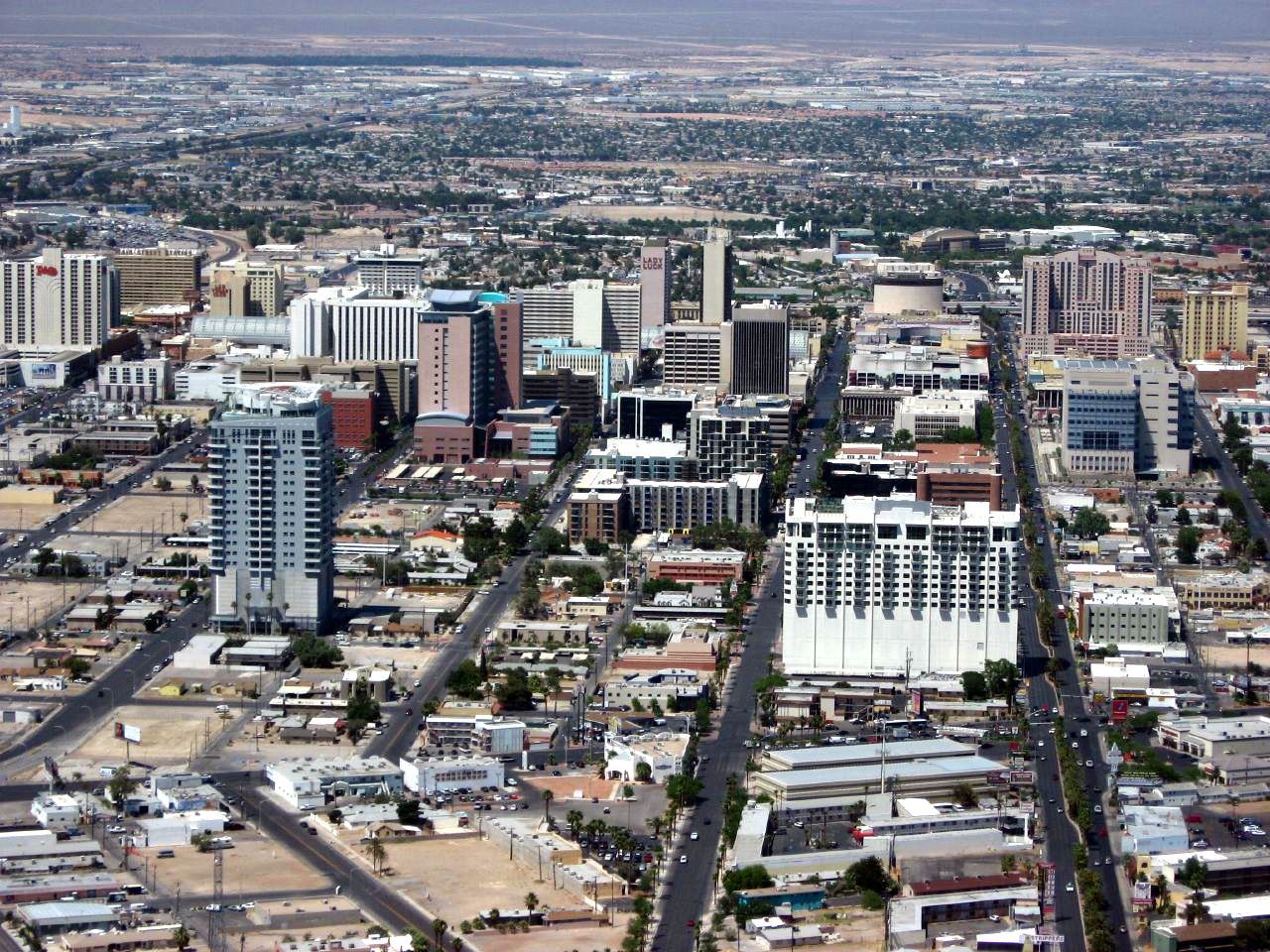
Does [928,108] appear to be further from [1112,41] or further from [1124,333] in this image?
[1124,333]

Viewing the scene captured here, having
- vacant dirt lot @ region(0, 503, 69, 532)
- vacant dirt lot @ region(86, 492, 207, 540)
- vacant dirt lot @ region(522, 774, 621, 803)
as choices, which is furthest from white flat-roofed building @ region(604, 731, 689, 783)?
vacant dirt lot @ region(0, 503, 69, 532)

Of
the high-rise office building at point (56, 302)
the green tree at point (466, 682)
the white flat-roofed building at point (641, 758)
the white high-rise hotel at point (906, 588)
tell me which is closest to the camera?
the white flat-roofed building at point (641, 758)

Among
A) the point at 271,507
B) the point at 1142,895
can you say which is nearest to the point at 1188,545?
the point at 271,507

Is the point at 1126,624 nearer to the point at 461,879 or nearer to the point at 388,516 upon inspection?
the point at 461,879

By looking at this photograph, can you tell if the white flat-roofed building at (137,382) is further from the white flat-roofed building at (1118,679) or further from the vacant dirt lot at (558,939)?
the vacant dirt lot at (558,939)

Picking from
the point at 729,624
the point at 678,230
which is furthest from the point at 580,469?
the point at 678,230

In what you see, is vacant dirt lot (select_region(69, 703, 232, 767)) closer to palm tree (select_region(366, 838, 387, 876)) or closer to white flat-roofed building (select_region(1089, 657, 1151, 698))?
palm tree (select_region(366, 838, 387, 876))

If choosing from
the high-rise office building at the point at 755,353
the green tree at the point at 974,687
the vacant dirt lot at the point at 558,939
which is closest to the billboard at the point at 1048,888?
the vacant dirt lot at the point at 558,939
